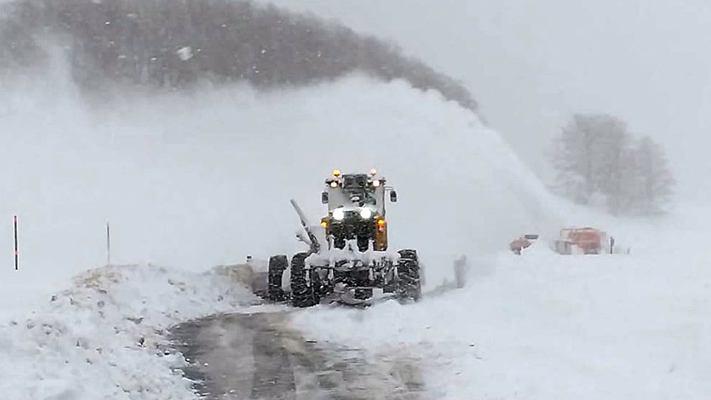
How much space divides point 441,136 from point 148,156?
47.9 ft

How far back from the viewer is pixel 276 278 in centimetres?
1789

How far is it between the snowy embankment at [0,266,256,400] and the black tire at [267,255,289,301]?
168 centimetres

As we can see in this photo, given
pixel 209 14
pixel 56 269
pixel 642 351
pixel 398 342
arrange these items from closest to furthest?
pixel 642 351, pixel 398 342, pixel 56 269, pixel 209 14

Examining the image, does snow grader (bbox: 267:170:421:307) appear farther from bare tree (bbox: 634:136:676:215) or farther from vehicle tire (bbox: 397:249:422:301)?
bare tree (bbox: 634:136:676:215)

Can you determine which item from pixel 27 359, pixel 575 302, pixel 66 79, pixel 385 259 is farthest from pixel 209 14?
pixel 27 359

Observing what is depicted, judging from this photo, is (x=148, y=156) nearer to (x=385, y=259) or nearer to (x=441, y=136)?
(x=441, y=136)

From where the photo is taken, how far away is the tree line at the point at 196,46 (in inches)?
1661

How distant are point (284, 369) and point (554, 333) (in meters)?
3.76

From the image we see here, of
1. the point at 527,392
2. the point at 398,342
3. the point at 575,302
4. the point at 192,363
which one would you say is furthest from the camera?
the point at 575,302

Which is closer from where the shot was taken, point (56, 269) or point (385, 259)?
point (385, 259)

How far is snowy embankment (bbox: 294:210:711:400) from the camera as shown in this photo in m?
8.61

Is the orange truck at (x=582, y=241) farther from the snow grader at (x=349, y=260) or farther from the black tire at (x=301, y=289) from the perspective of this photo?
the black tire at (x=301, y=289)

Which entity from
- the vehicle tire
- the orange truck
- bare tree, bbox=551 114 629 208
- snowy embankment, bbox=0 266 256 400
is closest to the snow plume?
the orange truck

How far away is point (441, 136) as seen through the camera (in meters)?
33.7
